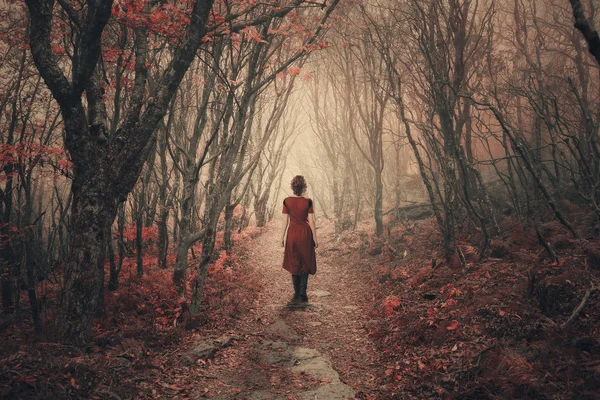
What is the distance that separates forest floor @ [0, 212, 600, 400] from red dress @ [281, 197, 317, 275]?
2.91 feet

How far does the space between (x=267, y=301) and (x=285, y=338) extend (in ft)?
7.38

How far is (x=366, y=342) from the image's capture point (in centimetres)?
518

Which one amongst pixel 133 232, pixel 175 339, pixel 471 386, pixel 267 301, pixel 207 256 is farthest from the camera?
pixel 133 232

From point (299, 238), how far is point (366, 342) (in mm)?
2373

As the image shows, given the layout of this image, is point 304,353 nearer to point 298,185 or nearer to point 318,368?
point 318,368

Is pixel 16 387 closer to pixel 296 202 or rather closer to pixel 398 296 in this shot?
pixel 296 202

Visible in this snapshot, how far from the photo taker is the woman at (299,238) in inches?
260

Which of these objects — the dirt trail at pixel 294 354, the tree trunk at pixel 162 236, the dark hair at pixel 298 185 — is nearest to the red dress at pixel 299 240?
the dark hair at pixel 298 185

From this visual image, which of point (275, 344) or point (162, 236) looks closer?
point (275, 344)

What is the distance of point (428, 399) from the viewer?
3.28 meters

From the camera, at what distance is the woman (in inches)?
260

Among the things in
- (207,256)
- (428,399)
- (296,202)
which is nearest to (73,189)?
(207,256)

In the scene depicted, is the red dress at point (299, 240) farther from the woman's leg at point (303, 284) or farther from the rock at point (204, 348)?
the rock at point (204, 348)

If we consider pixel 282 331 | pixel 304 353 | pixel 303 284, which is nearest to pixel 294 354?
pixel 304 353
